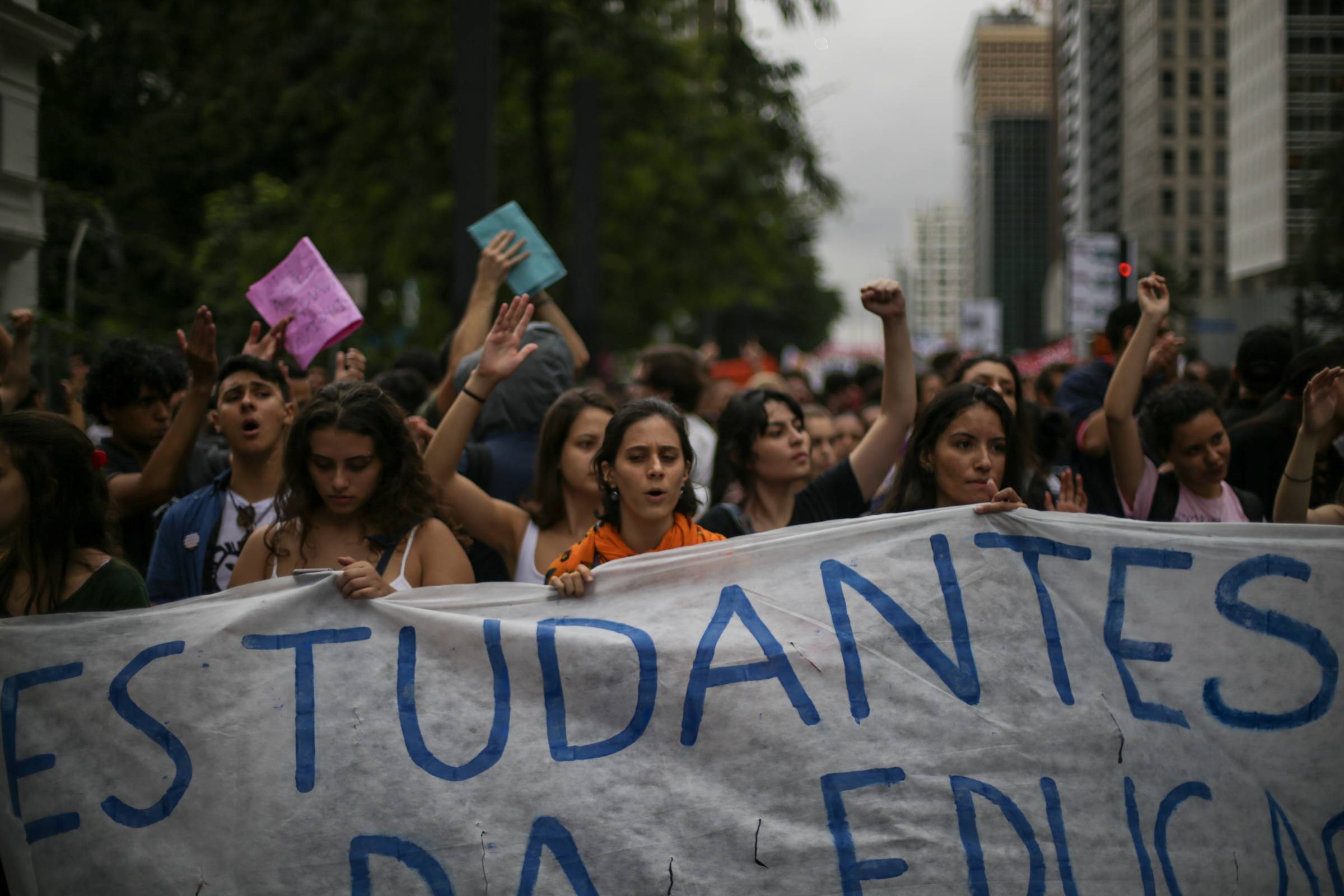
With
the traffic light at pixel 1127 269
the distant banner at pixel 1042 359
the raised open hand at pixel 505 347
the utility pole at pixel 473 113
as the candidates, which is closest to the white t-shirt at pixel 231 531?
the raised open hand at pixel 505 347

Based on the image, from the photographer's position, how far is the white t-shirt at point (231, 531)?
13.3ft

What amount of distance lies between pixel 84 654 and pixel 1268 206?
62.9 metres

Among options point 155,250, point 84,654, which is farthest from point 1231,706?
point 155,250

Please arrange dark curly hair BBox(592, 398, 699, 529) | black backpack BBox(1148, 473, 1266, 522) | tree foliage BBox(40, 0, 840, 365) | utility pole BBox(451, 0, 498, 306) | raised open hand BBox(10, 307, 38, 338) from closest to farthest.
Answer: dark curly hair BBox(592, 398, 699, 529) < black backpack BBox(1148, 473, 1266, 522) < raised open hand BBox(10, 307, 38, 338) < utility pole BBox(451, 0, 498, 306) < tree foliage BBox(40, 0, 840, 365)

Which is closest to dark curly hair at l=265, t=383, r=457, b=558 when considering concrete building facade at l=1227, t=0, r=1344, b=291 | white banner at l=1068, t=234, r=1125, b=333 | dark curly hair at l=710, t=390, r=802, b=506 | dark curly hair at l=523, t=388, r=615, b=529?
dark curly hair at l=523, t=388, r=615, b=529

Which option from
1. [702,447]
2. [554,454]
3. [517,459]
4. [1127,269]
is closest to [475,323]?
[517,459]

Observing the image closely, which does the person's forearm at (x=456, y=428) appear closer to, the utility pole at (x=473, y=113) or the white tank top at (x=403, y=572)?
the white tank top at (x=403, y=572)

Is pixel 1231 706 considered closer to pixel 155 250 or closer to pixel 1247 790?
pixel 1247 790

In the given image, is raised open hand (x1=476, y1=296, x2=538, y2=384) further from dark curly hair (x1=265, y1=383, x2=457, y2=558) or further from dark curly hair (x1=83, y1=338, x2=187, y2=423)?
dark curly hair (x1=83, y1=338, x2=187, y2=423)

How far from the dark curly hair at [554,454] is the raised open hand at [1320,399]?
6.78ft

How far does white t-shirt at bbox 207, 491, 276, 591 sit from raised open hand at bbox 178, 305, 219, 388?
1.56 ft

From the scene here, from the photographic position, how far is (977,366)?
17.8 ft

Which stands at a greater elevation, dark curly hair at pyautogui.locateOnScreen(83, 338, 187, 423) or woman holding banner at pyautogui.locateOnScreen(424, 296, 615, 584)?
dark curly hair at pyautogui.locateOnScreen(83, 338, 187, 423)

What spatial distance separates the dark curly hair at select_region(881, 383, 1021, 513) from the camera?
4.03m
